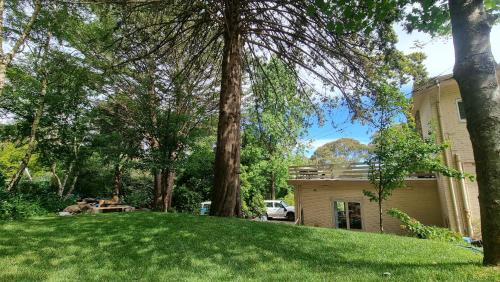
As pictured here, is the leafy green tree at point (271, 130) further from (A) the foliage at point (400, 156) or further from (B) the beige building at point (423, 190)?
(B) the beige building at point (423, 190)

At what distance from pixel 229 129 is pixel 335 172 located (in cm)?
1053

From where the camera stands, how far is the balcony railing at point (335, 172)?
15352 millimetres

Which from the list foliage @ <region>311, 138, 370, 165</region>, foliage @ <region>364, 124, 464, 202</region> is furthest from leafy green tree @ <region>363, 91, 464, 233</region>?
foliage @ <region>311, 138, 370, 165</region>

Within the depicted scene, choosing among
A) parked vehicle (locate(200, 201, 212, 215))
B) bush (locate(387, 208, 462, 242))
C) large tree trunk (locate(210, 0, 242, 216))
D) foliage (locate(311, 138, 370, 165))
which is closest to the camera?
large tree trunk (locate(210, 0, 242, 216))

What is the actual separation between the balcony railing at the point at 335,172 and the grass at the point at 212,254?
381 inches

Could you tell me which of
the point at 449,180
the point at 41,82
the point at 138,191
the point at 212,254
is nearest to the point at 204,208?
the point at 138,191

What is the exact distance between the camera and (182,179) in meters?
23.1

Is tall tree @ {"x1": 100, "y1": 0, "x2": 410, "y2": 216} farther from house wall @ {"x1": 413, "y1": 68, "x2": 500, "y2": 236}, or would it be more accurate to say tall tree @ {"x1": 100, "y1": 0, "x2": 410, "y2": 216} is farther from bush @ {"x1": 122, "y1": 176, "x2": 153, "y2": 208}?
bush @ {"x1": 122, "y1": 176, "x2": 153, "y2": 208}

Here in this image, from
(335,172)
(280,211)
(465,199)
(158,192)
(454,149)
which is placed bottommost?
(280,211)

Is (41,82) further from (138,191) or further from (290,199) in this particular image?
(290,199)

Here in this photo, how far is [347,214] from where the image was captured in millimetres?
16500

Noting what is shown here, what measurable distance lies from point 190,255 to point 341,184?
13.7 metres

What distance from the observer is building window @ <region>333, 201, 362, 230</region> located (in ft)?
53.0

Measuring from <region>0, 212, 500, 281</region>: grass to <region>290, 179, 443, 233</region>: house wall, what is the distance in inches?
386
